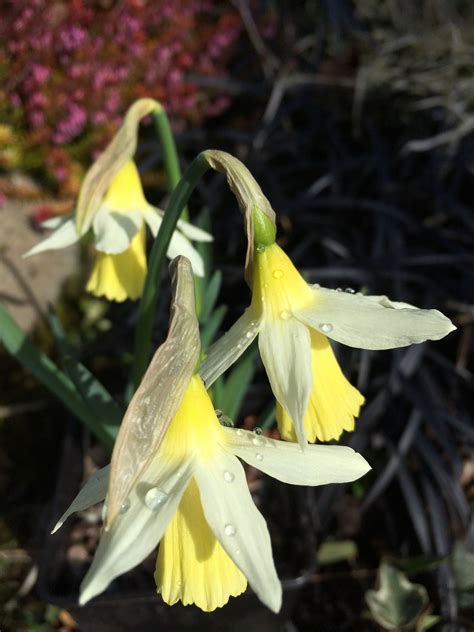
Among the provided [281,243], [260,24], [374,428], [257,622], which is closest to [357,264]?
[281,243]

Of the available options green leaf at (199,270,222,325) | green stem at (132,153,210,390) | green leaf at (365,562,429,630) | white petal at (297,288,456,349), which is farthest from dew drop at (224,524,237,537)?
green leaf at (365,562,429,630)

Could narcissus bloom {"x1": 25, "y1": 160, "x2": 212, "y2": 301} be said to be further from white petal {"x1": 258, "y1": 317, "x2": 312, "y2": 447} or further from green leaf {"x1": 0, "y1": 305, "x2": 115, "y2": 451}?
white petal {"x1": 258, "y1": 317, "x2": 312, "y2": 447}

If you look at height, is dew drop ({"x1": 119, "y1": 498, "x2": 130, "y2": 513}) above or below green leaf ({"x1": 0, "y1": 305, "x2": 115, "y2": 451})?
above

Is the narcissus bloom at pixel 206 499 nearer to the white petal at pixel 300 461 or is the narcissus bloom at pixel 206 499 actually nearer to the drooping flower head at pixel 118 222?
the white petal at pixel 300 461

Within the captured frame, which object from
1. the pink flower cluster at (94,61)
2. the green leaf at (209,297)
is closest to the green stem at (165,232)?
the green leaf at (209,297)

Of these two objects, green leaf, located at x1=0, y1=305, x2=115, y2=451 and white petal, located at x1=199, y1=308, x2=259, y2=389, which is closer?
white petal, located at x1=199, y1=308, x2=259, y2=389

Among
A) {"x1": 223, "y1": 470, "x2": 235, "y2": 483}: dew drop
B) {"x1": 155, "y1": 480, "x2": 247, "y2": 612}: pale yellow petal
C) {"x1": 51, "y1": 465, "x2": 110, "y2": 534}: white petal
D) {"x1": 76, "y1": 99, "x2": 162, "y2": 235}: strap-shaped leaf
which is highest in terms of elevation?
{"x1": 76, "y1": 99, "x2": 162, "y2": 235}: strap-shaped leaf

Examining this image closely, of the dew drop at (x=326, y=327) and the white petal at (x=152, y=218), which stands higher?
the white petal at (x=152, y=218)
